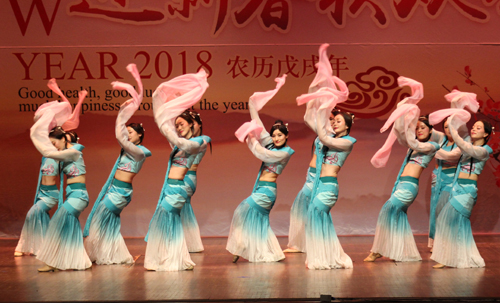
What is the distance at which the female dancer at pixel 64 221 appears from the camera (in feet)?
18.9

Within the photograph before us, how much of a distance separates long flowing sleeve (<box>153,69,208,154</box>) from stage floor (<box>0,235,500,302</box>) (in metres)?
1.15

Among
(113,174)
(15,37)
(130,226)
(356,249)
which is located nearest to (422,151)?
(356,249)

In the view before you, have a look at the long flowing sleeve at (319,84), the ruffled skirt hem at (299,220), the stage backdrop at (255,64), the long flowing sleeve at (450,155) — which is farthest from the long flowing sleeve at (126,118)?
the long flowing sleeve at (450,155)

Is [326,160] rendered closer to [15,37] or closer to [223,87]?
[223,87]

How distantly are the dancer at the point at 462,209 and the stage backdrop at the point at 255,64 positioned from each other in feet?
7.87

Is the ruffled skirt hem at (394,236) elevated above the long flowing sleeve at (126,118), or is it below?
below

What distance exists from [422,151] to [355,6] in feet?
9.31

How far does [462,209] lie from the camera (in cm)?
582

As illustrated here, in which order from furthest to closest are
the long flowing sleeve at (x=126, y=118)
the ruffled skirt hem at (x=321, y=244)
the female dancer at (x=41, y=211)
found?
the female dancer at (x=41, y=211) → the long flowing sleeve at (x=126, y=118) → the ruffled skirt hem at (x=321, y=244)

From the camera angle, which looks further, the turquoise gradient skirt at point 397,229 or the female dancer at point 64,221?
the turquoise gradient skirt at point 397,229

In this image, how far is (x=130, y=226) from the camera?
27.6ft

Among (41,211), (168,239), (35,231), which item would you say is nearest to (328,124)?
(168,239)

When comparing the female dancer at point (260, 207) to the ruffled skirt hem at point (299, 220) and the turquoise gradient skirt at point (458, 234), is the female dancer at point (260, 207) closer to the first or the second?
the ruffled skirt hem at point (299, 220)

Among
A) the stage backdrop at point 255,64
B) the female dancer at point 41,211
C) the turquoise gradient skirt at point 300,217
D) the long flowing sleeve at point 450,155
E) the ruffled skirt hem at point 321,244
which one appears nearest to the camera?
the ruffled skirt hem at point 321,244
